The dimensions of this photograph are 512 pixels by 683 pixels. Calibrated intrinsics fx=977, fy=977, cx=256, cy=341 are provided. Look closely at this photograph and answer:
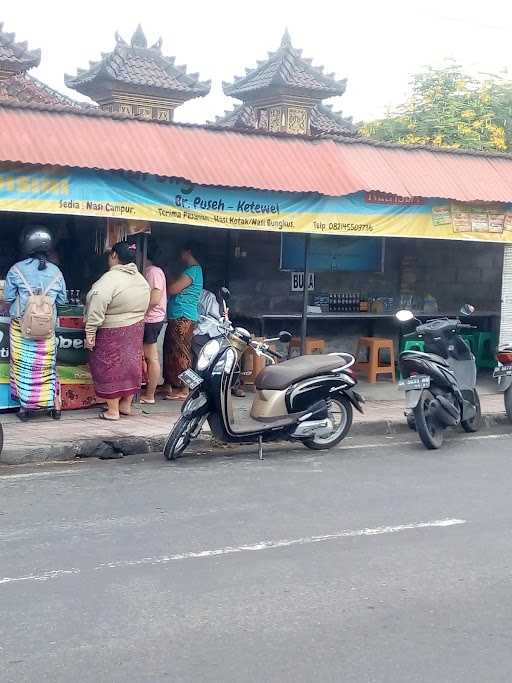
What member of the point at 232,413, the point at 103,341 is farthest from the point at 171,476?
the point at 103,341

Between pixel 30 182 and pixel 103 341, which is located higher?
pixel 30 182

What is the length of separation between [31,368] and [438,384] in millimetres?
3976

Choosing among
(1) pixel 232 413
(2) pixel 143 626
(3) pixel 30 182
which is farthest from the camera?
(3) pixel 30 182

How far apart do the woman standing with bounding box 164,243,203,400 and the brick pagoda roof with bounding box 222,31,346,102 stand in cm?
1458

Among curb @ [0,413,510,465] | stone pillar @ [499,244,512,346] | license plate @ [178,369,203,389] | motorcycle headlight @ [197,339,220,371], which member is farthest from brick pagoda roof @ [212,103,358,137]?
license plate @ [178,369,203,389]

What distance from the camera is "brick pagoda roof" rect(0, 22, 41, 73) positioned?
20203 millimetres

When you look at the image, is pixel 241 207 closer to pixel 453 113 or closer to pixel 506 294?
pixel 506 294

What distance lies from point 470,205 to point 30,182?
5.59 metres

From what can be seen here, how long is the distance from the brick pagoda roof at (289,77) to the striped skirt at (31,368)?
16785mm

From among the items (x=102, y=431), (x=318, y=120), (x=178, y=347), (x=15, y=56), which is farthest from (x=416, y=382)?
(x=318, y=120)

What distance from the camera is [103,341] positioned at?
32.3 feet

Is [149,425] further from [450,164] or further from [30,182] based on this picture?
[450,164]

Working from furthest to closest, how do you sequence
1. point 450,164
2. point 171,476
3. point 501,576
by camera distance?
point 450,164
point 171,476
point 501,576

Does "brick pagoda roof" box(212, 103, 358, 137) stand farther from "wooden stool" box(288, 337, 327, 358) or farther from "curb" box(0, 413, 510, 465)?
"curb" box(0, 413, 510, 465)
